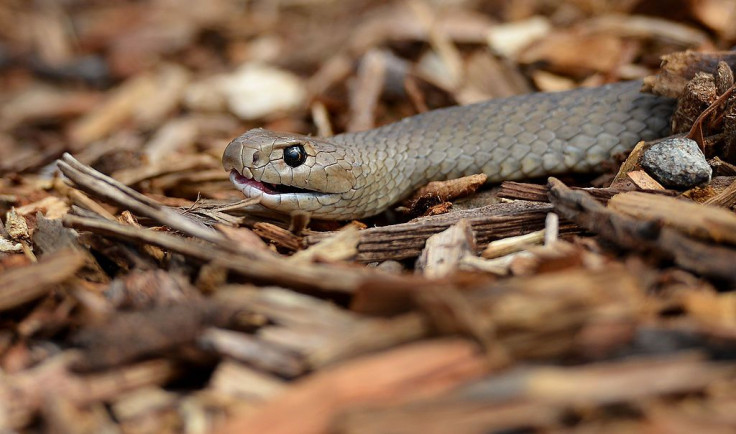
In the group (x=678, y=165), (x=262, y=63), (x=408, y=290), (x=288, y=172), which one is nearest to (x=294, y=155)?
(x=288, y=172)

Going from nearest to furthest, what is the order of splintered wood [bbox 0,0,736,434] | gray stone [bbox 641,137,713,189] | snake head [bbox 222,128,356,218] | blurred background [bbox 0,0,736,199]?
splintered wood [bbox 0,0,736,434], gray stone [bbox 641,137,713,189], snake head [bbox 222,128,356,218], blurred background [bbox 0,0,736,199]

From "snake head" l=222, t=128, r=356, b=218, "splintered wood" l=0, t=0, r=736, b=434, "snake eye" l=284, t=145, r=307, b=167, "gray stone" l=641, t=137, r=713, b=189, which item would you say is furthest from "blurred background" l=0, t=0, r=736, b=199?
"gray stone" l=641, t=137, r=713, b=189

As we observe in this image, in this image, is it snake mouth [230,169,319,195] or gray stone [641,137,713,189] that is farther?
snake mouth [230,169,319,195]

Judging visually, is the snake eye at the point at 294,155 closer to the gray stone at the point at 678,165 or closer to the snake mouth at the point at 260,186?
the snake mouth at the point at 260,186

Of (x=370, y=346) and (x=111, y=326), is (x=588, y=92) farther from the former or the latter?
(x=111, y=326)

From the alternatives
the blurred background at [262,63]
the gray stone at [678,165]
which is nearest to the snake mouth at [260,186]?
the blurred background at [262,63]

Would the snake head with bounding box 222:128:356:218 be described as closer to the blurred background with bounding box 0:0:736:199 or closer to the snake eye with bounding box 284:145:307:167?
the snake eye with bounding box 284:145:307:167

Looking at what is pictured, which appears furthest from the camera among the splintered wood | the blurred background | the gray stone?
the blurred background
